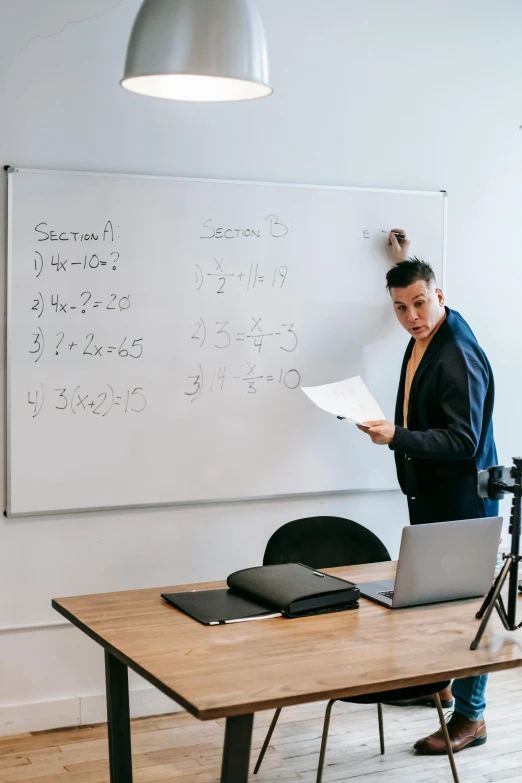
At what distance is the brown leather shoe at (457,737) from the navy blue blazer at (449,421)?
2.50 feet

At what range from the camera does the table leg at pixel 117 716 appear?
2.31 meters

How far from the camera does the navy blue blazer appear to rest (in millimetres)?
3182

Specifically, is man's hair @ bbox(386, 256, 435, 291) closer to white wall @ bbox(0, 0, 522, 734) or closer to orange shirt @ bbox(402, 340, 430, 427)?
orange shirt @ bbox(402, 340, 430, 427)

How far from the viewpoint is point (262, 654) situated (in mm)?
2047

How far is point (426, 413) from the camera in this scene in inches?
132

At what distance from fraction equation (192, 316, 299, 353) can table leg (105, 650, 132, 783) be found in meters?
1.62

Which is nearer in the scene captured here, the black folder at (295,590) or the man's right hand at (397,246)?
the black folder at (295,590)

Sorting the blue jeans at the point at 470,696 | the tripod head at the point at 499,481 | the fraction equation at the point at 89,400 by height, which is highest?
the fraction equation at the point at 89,400

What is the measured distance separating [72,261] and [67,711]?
5.59ft

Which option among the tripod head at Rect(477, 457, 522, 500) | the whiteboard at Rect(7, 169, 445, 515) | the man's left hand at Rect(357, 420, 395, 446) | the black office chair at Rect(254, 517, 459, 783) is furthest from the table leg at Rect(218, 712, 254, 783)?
the whiteboard at Rect(7, 169, 445, 515)

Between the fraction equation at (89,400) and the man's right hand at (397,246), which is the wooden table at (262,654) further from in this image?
the man's right hand at (397,246)

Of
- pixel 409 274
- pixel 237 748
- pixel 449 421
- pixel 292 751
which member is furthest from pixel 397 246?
pixel 237 748

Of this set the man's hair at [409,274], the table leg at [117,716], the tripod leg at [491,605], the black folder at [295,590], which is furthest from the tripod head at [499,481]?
the man's hair at [409,274]

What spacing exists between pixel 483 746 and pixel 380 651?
1.60 m
